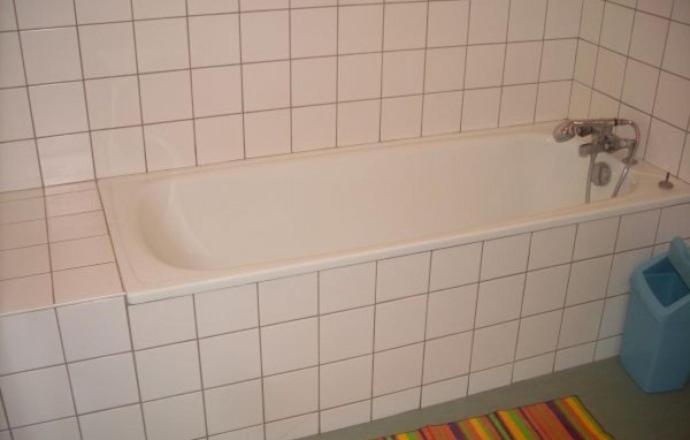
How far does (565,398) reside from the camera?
2.34 metres

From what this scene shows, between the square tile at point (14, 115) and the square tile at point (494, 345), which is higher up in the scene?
the square tile at point (14, 115)

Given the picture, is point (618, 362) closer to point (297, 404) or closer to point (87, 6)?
point (297, 404)

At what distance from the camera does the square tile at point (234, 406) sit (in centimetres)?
201

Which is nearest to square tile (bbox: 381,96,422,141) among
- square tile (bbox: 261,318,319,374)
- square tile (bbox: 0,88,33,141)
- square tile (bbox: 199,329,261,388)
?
square tile (bbox: 261,318,319,374)

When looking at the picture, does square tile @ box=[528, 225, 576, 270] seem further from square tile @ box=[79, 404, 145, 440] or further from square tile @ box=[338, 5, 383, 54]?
square tile @ box=[79, 404, 145, 440]

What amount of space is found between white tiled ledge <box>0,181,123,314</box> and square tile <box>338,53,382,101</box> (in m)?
0.86

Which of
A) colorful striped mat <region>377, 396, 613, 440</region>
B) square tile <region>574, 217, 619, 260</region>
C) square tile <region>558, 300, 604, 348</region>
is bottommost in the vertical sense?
colorful striped mat <region>377, 396, 613, 440</region>

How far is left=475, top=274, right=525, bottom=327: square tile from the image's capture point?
2.20 m

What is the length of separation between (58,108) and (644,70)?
1870 millimetres

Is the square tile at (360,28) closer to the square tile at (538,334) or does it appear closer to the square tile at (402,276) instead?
the square tile at (402,276)

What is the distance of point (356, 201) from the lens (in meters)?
2.59

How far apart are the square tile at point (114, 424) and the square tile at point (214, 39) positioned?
1.04m

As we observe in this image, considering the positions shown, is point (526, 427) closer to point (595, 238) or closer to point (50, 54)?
point (595, 238)

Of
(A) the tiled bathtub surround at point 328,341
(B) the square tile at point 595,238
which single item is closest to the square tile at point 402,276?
(A) the tiled bathtub surround at point 328,341
